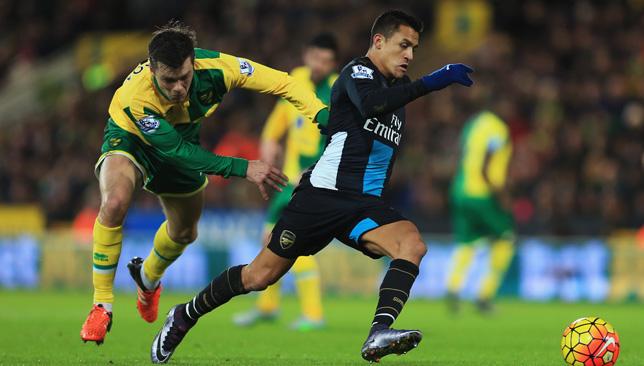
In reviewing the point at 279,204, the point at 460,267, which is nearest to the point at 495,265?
the point at 460,267

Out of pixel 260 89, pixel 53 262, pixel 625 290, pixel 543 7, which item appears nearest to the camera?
pixel 260 89

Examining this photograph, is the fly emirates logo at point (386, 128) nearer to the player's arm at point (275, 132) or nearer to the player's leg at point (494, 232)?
the player's arm at point (275, 132)

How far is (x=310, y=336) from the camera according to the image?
976 centimetres

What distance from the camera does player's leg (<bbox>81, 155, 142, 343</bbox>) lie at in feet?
25.1

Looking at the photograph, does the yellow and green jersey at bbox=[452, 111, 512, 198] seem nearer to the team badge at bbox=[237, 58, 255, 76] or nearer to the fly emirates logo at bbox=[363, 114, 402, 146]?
the team badge at bbox=[237, 58, 255, 76]

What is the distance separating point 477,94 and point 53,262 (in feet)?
22.8

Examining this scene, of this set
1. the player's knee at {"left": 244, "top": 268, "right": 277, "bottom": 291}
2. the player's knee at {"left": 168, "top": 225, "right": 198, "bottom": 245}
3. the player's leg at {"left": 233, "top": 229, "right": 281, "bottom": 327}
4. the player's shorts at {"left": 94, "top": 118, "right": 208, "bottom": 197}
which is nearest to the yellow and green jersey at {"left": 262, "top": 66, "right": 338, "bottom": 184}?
the player's leg at {"left": 233, "top": 229, "right": 281, "bottom": 327}

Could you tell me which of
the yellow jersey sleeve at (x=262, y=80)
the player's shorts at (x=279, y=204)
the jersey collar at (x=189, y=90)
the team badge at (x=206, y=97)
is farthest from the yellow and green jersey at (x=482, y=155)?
the jersey collar at (x=189, y=90)

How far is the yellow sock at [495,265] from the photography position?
1331cm

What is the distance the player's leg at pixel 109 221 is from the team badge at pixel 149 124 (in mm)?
511

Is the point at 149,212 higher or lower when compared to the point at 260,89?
lower

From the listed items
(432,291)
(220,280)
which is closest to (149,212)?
(432,291)

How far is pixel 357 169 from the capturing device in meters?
6.98

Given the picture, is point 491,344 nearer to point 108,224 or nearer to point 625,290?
point 108,224
